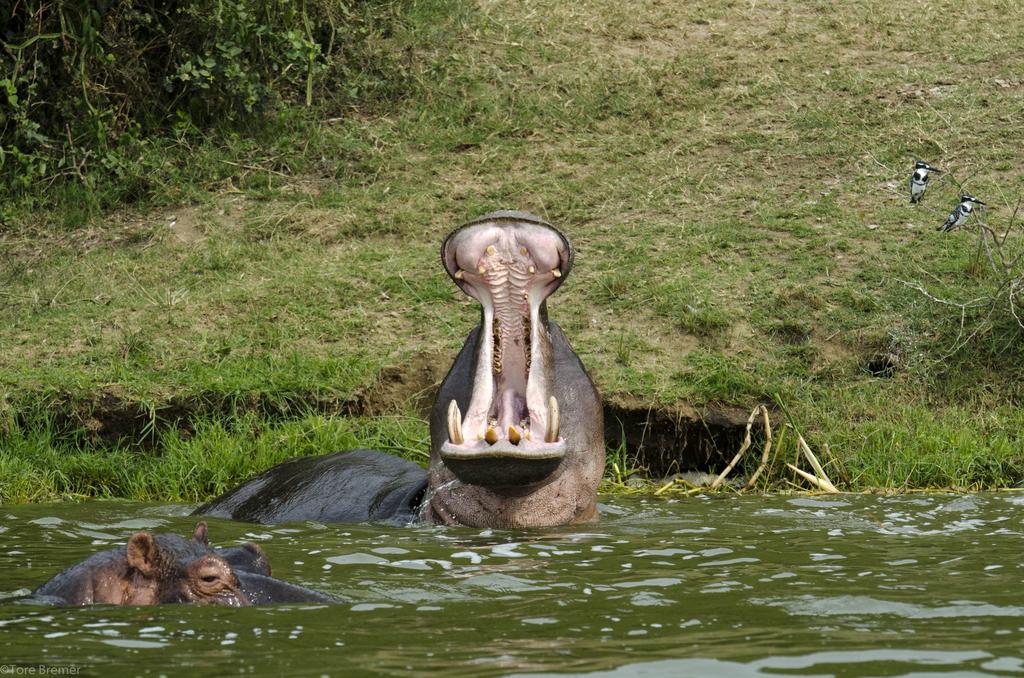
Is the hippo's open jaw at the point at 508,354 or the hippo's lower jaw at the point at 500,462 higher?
the hippo's open jaw at the point at 508,354

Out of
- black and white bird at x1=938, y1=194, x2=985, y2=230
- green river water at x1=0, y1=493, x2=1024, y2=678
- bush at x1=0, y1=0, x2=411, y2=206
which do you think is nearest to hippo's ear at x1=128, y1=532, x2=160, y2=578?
green river water at x1=0, y1=493, x2=1024, y2=678

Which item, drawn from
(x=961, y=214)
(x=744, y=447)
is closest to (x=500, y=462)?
(x=744, y=447)

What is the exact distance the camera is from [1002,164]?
10.1 m

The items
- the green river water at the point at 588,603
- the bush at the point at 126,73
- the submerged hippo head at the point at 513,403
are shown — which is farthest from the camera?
the bush at the point at 126,73

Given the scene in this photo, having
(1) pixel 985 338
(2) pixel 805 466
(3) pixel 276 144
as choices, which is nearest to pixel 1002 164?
(1) pixel 985 338

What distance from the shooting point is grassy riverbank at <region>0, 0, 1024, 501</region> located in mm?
7676

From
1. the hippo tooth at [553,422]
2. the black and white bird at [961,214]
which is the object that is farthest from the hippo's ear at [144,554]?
the black and white bird at [961,214]

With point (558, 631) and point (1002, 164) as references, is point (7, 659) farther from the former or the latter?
point (1002, 164)

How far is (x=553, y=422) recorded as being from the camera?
544 centimetres

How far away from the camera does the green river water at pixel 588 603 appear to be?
3.18 m

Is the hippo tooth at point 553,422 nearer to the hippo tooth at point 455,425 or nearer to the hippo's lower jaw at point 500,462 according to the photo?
the hippo's lower jaw at point 500,462

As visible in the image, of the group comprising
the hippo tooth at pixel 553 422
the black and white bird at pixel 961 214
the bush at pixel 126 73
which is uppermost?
the bush at pixel 126 73

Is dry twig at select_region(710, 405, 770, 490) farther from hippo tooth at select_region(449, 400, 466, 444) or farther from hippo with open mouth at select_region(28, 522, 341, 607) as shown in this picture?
hippo with open mouth at select_region(28, 522, 341, 607)

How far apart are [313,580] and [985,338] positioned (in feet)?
16.0
